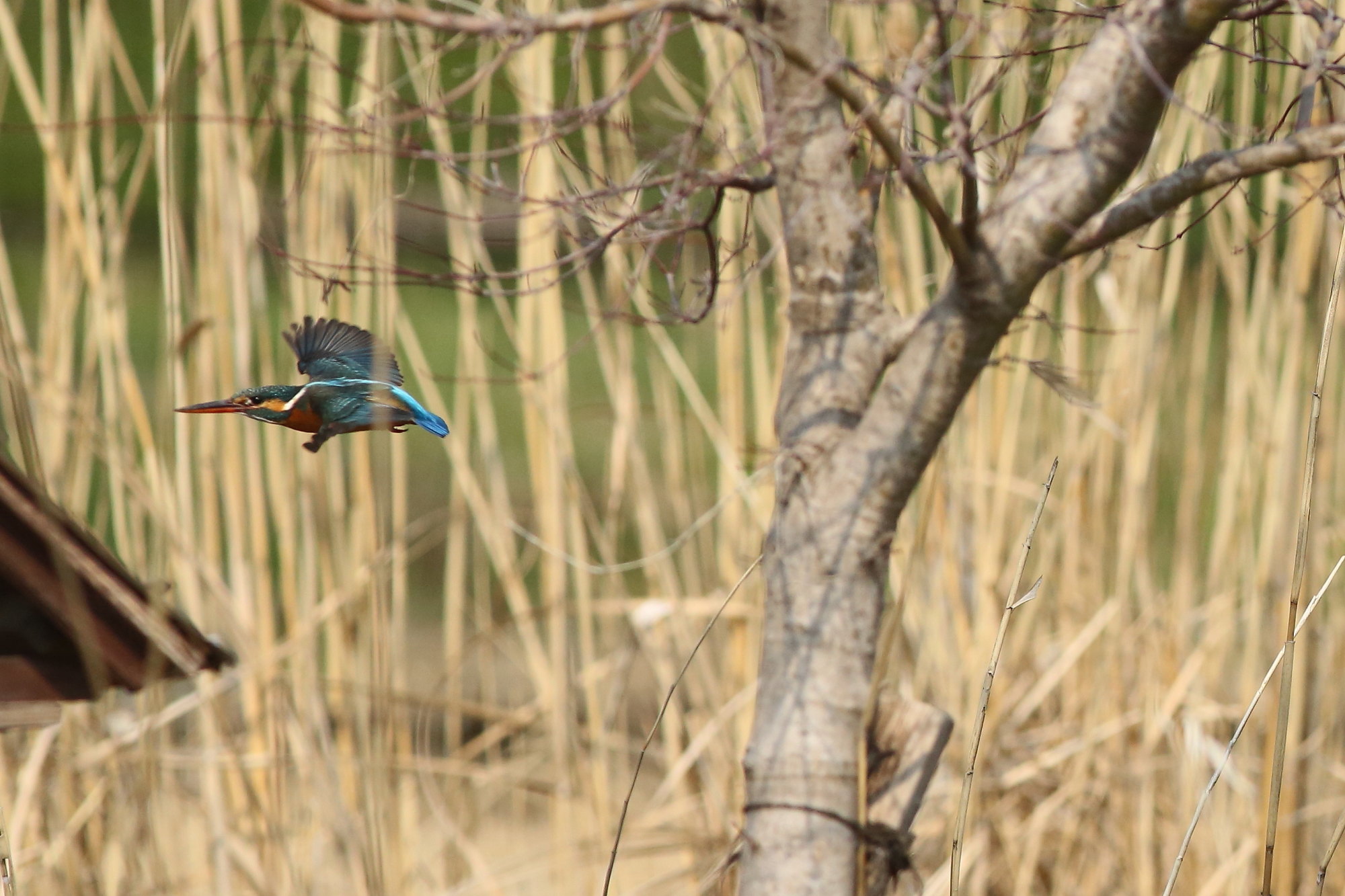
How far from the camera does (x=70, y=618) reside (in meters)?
0.54

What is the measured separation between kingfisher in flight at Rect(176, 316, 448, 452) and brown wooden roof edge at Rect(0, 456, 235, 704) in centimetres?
23

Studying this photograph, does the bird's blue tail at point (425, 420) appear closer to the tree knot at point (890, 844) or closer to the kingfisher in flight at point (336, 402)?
the kingfisher in flight at point (336, 402)

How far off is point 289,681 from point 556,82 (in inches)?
49.5

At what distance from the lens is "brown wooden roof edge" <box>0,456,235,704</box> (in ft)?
1.66

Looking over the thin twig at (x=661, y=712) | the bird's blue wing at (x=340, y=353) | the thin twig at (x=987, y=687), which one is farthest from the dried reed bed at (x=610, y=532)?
the bird's blue wing at (x=340, y=353)

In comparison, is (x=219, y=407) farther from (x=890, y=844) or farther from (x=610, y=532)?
(x=610, y=532)

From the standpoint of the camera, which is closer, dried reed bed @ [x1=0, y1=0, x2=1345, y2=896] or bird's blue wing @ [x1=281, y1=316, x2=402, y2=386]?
bird's blue wing @ [x1=281, y1=316, x2=402, y2=386]

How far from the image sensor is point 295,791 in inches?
46.3

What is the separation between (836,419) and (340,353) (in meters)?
0.30

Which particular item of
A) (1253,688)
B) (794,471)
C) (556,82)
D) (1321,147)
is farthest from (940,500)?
(556,82)

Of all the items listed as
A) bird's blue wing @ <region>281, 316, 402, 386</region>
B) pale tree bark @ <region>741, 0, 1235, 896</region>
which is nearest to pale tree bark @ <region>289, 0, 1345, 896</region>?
pale tree bark @ <region>741, 0, 1235, 896</region>

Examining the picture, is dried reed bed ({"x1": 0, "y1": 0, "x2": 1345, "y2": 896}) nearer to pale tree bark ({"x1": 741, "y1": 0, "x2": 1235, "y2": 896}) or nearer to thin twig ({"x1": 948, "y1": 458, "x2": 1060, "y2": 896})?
pale tree bark ({"x1": 741, "y1": 0, "x2": 1235, "y2": 896})

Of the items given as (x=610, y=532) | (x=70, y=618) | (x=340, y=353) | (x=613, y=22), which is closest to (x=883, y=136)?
(x=613, y=22)

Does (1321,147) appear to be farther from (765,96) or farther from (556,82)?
(556,82)
